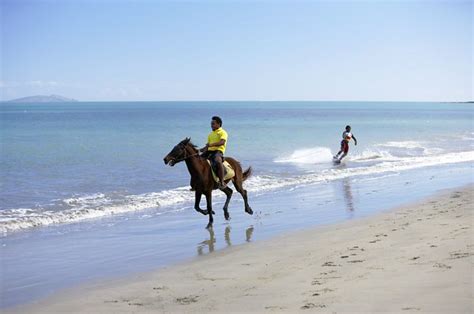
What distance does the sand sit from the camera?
6078mm

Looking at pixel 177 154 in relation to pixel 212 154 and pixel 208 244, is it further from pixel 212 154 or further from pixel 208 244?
pixel 208 244

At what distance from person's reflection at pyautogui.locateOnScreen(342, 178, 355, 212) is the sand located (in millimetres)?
4040

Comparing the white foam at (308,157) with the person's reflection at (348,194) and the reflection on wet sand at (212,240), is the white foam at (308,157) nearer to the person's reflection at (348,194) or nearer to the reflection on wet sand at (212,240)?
the person's reflection at (348,194)

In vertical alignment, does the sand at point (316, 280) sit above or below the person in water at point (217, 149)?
below

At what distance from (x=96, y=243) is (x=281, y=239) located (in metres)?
3.55

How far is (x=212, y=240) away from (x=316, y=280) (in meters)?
4.22

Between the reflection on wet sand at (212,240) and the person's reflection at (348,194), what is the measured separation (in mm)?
3434

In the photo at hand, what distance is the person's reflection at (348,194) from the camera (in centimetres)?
1468

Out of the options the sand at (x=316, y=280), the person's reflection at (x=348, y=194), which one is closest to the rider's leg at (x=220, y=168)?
the sand at (x=316, y=280)

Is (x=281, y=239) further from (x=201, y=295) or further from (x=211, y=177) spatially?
(x=201, y=295)

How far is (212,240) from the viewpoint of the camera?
36.6 ft

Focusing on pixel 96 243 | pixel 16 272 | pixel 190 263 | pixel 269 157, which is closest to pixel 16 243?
pixel 96 243

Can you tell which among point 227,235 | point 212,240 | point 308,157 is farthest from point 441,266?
point 308,157

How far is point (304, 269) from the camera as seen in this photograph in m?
7.95
